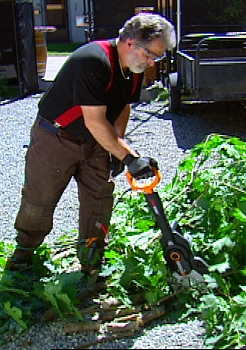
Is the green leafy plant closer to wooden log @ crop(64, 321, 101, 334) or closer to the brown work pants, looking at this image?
wooden log @ crop(64, 321, 101, 334)

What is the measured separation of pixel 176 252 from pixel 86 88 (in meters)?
1.06

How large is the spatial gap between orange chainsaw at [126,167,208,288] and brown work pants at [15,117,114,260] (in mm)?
520

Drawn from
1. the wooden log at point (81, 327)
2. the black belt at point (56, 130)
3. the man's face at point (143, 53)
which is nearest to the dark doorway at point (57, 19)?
the black belt at point (56, 130)

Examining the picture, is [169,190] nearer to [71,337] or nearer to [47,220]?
[47,220]

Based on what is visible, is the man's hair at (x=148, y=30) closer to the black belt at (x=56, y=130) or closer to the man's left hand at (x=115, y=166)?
the black belt at (x=56, y=130)

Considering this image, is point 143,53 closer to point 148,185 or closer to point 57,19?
point 148,185

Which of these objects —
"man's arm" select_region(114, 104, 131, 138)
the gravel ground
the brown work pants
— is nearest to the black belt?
the brown work pants

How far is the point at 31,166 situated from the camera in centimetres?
378

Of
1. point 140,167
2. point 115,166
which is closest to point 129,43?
point 140,167

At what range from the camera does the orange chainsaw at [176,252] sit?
3.36 metres

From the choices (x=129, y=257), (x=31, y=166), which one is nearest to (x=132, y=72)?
(x=31, y=166)

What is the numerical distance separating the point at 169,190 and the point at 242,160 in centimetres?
75

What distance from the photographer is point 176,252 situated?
3400mm

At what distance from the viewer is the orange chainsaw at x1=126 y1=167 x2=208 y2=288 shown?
3359 millimetres
